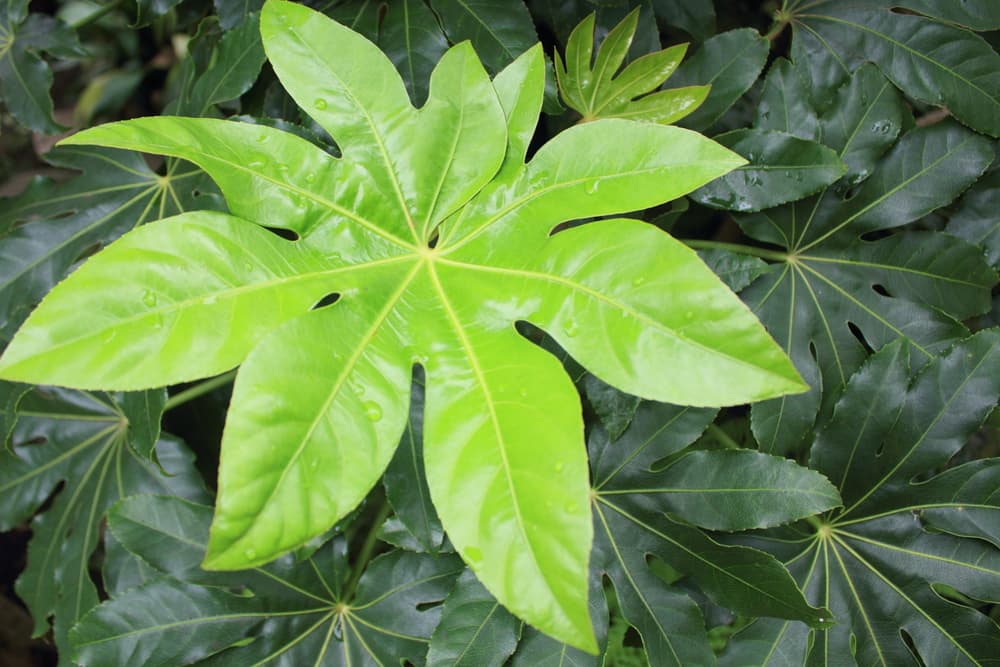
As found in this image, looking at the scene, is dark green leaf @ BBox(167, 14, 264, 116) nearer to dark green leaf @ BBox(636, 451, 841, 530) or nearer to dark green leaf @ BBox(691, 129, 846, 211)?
dark green leaf @ BBox(691, 129, 846, 211)

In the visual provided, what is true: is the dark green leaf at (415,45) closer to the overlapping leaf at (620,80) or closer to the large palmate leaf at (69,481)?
the overlapping leaf at (620,80)

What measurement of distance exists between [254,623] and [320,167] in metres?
0.62

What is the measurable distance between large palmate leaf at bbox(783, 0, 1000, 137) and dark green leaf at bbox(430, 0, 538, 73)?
1.32 ft

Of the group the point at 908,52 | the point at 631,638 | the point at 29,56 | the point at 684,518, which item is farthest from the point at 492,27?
the point at 631,638

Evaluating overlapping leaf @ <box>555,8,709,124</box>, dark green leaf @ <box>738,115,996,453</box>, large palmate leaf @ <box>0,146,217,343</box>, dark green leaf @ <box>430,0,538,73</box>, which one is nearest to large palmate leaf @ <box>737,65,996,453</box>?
dark green leaf @ <box>738,115,996,453</box>

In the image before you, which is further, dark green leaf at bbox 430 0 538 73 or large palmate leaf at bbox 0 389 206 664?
large palmate leaf at bbox 0 389 206 664

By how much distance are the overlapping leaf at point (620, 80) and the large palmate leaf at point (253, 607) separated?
610mm

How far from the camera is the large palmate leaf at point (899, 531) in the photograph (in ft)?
2.79

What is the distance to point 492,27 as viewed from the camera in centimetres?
93

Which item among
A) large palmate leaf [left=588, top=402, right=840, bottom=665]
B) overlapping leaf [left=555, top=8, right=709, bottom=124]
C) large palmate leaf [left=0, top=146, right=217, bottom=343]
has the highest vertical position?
overlapping leaf [left=555, top=8, right=709, bottom=124]

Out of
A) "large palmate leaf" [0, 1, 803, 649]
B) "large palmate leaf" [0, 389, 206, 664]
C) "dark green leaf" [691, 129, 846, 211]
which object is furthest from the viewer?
"large palmate leaf" [0, 389, 206, 664]

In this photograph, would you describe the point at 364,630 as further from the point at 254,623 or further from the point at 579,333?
the point at 579,333

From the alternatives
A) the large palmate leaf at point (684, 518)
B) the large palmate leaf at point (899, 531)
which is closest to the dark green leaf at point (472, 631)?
the large palmate leaf at point (684, 518)

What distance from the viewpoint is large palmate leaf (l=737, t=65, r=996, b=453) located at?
3.08 feet
